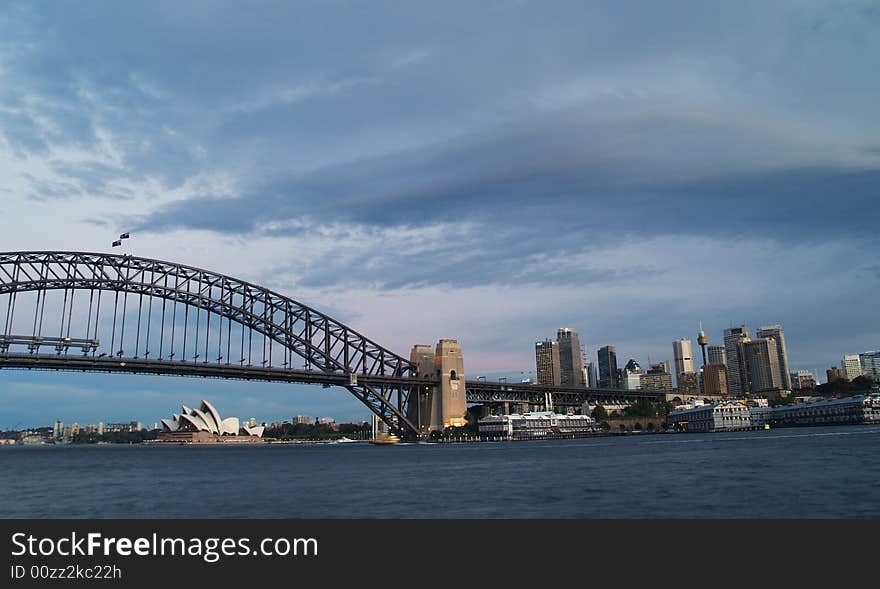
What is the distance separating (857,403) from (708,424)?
2712 centimetres

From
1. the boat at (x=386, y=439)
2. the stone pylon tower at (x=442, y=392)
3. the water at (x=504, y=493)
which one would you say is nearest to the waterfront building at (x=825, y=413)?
the stone pylon tower at (x=442, y=392)

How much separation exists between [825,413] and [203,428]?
490 feet

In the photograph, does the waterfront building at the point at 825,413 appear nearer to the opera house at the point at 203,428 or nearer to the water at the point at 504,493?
the water at the point at 504,493

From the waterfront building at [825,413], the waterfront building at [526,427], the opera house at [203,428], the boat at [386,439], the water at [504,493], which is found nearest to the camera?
the water at [504,493]

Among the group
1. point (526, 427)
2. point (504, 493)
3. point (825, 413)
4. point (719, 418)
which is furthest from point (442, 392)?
point (504, 493)

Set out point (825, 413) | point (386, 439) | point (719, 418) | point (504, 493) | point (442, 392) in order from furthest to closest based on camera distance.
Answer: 1. point (719, 418)
2. point (825, 413)
3. point (386, 439)
4. point (442, 392)
5. point (504, 493)

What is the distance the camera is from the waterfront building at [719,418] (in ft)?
454

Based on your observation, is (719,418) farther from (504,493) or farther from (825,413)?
(504,493)

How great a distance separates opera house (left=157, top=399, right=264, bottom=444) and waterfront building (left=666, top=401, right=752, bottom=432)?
11756 cm

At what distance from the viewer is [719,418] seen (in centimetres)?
13850

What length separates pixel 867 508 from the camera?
22.1 m

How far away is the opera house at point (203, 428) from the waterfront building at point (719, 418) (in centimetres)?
11756
